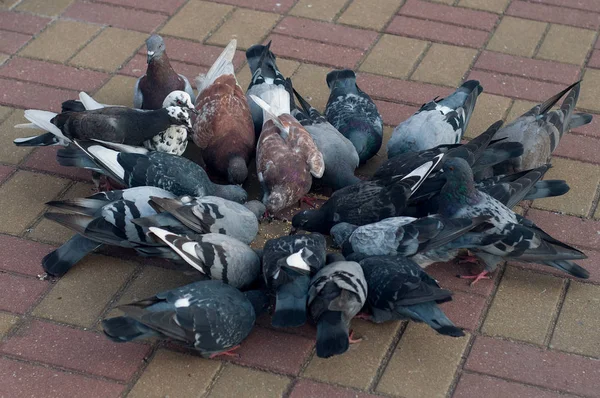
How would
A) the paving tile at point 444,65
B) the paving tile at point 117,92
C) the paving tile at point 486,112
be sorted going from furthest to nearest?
the paving tile at point 444,65, the paving tile at point 117,92, the paving tile at point 486,112

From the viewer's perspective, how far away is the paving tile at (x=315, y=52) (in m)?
5.97

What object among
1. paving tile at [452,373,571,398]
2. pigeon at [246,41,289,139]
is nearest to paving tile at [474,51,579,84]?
pigeon at [246,41,289,139]

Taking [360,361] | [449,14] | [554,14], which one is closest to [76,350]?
[360,361]

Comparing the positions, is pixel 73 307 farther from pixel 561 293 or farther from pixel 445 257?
pixel 561 293

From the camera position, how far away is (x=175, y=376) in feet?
12.3

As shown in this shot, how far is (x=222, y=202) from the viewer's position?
14.5 feet

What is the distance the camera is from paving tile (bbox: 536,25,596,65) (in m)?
6.06

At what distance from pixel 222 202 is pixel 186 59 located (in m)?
1.87

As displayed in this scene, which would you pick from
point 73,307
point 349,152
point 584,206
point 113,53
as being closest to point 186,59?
point 113,53

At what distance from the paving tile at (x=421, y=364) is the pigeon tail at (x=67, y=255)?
1.57 meters

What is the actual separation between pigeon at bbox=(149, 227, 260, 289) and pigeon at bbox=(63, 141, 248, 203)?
512 mm

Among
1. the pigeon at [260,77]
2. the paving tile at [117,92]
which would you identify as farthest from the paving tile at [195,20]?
the pigeon at [260,77]

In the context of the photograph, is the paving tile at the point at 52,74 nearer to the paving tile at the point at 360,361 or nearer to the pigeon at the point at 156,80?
the pigeon at the point at 156,80

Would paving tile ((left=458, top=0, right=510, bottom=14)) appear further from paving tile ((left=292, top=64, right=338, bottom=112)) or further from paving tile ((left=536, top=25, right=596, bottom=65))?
paving tile ((left=292, top=64, right=338, bottom=112))
